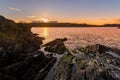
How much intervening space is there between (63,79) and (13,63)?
38.0 ft

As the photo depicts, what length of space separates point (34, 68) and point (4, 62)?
554 cm

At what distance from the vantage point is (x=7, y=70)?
30.0 metres

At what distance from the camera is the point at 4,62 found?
33781 millimetres

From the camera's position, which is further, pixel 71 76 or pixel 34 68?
pixel 34 68

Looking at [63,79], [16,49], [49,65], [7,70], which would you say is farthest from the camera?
[16,49]

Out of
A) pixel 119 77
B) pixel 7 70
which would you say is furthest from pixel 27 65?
pixel 119 77

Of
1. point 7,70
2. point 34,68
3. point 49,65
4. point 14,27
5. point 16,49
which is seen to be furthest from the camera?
point 14,27

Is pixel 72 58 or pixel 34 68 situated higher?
pixel 72 58

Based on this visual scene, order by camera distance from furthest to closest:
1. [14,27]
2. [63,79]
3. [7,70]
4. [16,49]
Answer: [14,27] < [16,49] < [7,70] < [63,79]

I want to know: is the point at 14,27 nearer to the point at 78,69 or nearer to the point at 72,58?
the point at 72,58

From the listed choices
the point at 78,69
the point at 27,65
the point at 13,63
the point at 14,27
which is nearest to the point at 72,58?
the point at 78,69

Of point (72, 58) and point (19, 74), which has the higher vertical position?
point (72, 58)

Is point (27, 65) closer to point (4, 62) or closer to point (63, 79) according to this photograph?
point (4, 62)

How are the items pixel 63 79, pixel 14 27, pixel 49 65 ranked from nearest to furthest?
pixel 63 79
pixel 49 65
pixel 14 27
